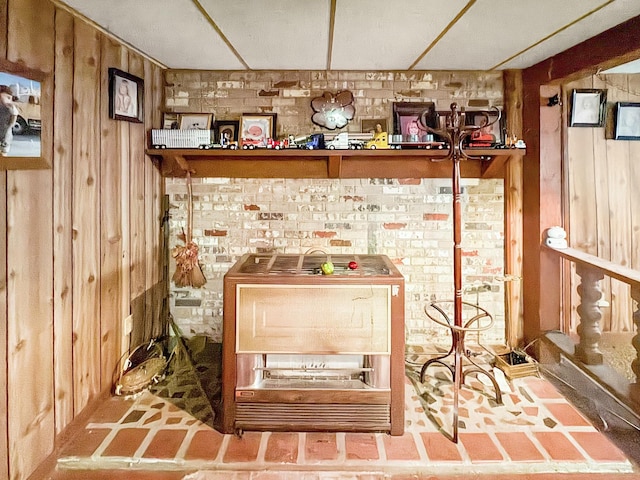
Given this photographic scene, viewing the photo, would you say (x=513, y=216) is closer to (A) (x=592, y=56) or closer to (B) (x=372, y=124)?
(A) (x=592, y=56)

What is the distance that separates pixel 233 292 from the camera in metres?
2.20

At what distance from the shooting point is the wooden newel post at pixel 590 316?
284 cm

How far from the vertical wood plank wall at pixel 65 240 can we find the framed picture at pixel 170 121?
314mm

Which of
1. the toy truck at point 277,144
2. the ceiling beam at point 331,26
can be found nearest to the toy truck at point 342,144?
the toy truck at point 277,144

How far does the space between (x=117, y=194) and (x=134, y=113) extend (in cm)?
57

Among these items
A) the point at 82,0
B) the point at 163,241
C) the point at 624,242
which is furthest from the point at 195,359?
the point at 624,242

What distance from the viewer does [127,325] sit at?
9.32 ft

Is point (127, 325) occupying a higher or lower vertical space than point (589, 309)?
lower

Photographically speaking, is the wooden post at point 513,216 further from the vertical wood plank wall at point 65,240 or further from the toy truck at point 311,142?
the vertical wood plank wall at point 65,240

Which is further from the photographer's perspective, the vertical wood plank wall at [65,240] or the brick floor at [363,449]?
the brick floor at [363,449]

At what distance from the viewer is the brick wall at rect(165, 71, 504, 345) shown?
3324 mm

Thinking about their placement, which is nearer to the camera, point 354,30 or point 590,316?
point 354,30

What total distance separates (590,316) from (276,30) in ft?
8.68

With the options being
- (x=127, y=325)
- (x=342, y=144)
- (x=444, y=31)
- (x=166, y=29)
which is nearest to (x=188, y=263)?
(x=127, y=325)
